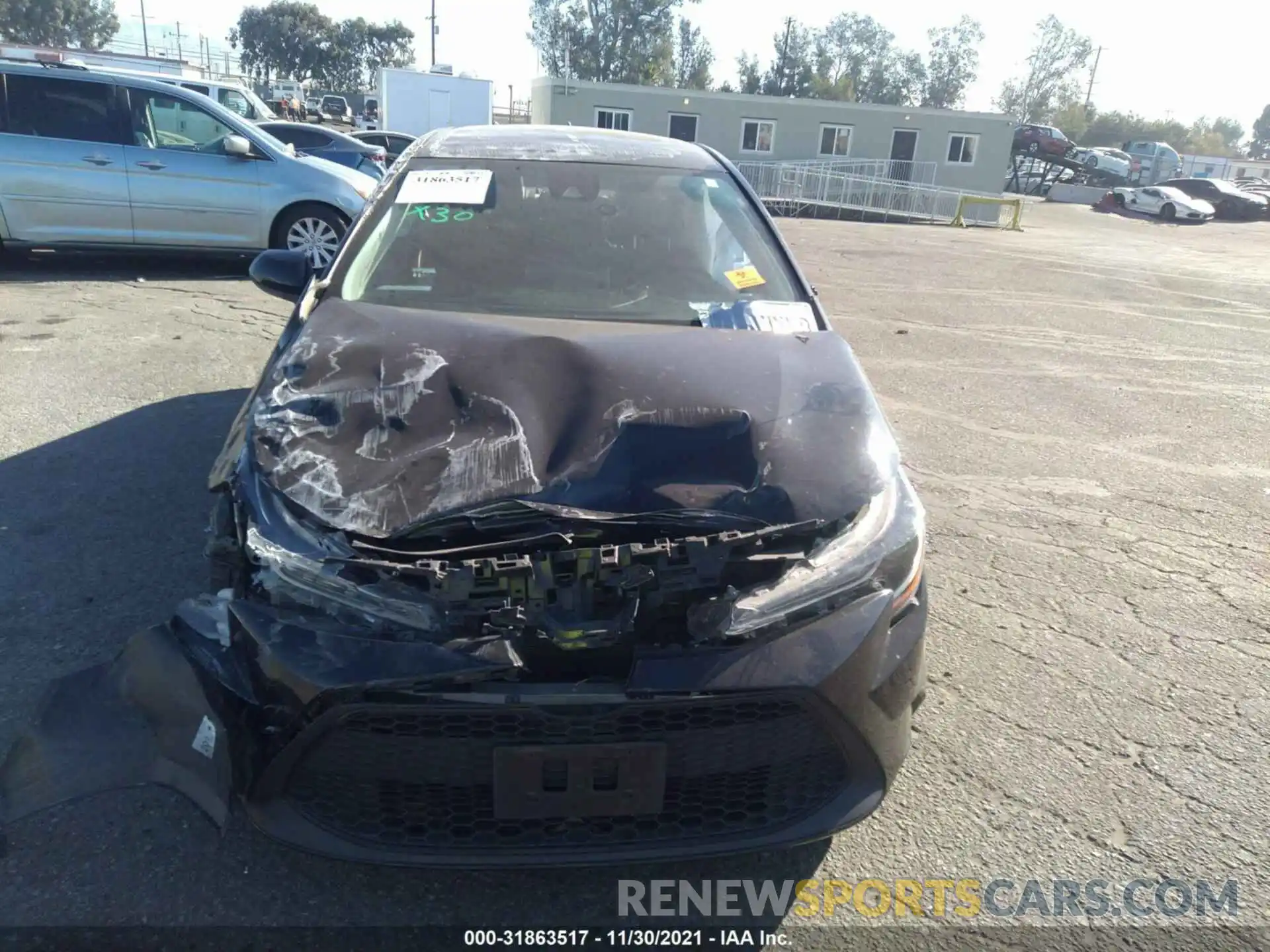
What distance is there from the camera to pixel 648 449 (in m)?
2.21

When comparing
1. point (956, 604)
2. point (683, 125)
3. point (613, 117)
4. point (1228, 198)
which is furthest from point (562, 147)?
point (1228, 198)

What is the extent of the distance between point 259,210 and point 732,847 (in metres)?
8.62

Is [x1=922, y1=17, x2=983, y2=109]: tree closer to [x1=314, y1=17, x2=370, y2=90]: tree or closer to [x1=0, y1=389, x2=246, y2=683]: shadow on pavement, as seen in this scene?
[x1=314, y1=17, x2=370, y2=90]: tree

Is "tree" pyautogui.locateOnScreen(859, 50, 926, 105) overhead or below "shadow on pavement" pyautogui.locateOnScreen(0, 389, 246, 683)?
overhead

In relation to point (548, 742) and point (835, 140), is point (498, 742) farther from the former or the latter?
point (835, 140)

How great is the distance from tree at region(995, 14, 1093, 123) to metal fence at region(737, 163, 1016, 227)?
201ft

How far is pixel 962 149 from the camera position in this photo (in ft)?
Result: 119

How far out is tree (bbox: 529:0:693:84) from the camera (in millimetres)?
71625

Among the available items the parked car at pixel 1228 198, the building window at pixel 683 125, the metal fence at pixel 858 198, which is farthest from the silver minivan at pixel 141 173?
the parked car at pixel 1228 198

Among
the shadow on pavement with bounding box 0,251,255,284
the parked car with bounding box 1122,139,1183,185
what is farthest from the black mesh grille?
the parked car with bounding box 1122,139,1183,185

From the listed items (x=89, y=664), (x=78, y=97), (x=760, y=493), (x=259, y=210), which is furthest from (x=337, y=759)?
(x=78, y=97)

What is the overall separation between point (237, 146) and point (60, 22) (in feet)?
276

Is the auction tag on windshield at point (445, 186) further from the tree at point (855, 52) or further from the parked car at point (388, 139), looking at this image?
the tree at point (855, 52)

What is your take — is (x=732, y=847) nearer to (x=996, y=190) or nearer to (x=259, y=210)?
(x=259, y=210)
